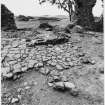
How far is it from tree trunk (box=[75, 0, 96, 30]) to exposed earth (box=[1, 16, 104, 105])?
4.63 metres

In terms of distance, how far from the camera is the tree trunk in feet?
34.2

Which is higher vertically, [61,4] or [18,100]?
[61,4]

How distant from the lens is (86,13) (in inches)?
419

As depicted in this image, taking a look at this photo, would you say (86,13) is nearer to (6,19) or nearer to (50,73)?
(6,19)

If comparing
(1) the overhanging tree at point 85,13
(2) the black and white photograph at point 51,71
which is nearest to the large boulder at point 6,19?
(2) the black and white photograph at point 51,71

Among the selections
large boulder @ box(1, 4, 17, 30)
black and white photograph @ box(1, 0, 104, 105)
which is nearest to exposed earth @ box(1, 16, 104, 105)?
black and white photograph @ box(1, 0, 104, 105)

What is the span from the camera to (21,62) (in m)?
4.79

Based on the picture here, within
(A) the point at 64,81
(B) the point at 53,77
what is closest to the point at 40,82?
(B) the point at 53,77

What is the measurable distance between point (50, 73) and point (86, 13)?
8.01 metres

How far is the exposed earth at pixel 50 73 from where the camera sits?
3.37 m

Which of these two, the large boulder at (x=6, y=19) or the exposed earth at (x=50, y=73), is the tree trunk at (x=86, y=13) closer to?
the exposed earth at (x=50, y=73)

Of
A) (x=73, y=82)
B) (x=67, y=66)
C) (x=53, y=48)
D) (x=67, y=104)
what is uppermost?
(x=53, y=48)

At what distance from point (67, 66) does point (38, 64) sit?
1053 mm

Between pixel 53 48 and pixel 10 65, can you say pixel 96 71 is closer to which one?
pixel 53 48
